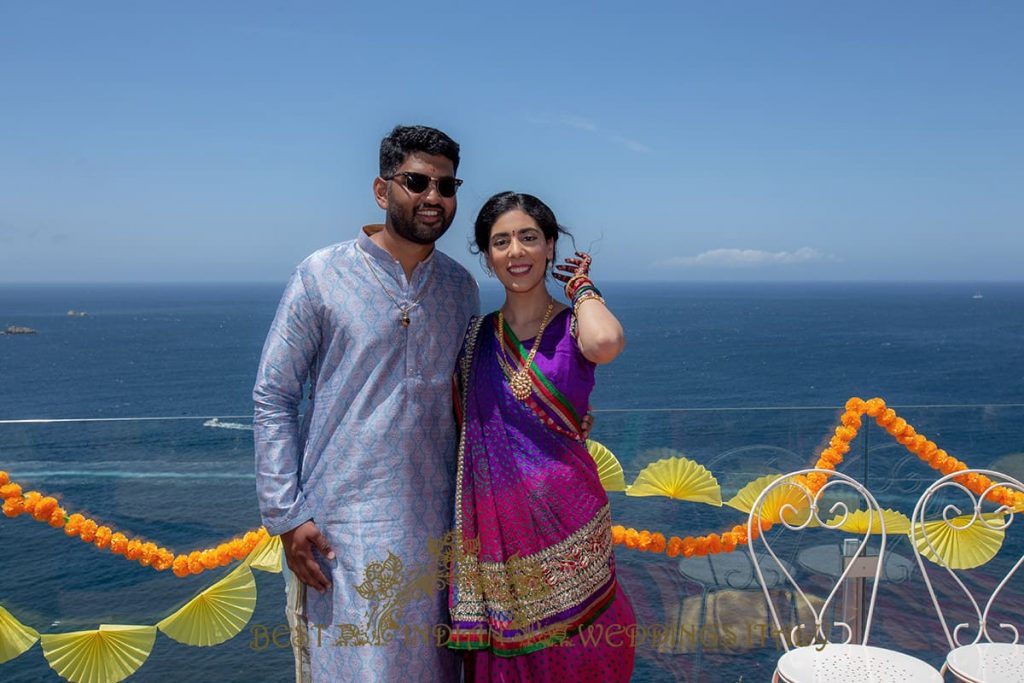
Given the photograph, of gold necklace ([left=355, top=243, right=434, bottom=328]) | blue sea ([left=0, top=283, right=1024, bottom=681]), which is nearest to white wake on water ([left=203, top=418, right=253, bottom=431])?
blue sea ([left=0, top=283, right=1024, bottom=681])

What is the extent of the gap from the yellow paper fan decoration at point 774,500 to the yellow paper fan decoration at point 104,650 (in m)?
2.14

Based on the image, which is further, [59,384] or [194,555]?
[59,384]

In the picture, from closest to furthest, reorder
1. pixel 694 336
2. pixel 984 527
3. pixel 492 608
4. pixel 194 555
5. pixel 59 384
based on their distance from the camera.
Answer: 1. pixel 492 608
2. pixel 194 555
3. pixel 984 527
4. pixel 59 384
5. pixel 694 336

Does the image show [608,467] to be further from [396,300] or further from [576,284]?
[396,300]

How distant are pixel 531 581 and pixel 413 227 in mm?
960

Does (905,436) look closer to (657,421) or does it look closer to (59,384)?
(657,421)

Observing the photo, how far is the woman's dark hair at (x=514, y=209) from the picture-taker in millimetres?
2275

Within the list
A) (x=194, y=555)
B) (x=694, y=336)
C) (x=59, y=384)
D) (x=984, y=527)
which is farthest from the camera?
(x=694, y=336)

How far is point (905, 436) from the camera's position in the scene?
131 inches

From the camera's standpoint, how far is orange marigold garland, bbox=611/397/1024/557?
126 inches

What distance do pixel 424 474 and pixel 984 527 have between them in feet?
7.17

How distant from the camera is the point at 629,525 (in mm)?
3240

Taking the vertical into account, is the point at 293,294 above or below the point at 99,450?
above

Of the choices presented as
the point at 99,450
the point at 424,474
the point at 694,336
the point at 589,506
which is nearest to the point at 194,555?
the point at 99,450
